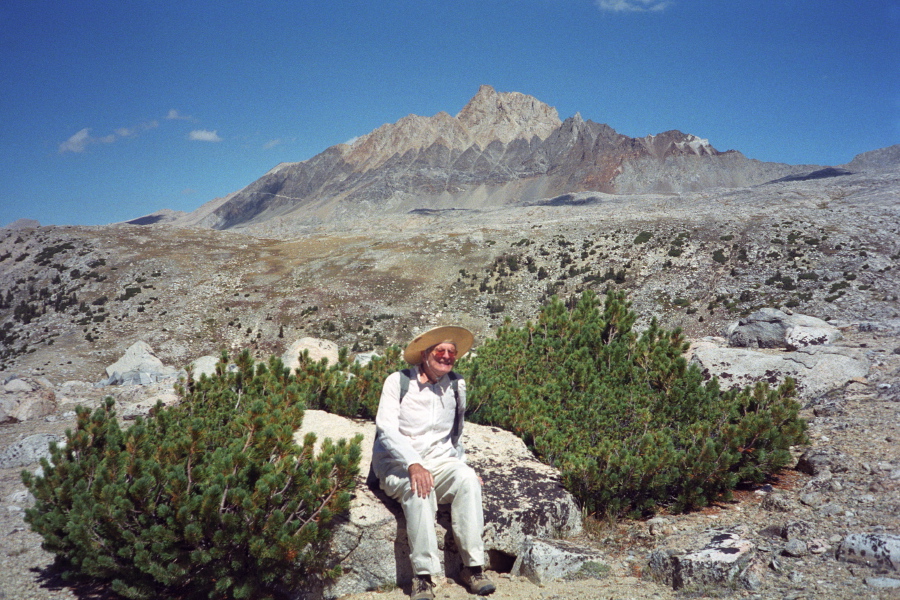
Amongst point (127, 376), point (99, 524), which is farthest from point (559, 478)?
point (127, 376)

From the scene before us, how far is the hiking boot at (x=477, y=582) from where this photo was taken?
13.5ft

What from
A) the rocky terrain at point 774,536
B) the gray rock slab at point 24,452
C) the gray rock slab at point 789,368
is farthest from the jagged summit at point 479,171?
the rocky terrain at point 774,536

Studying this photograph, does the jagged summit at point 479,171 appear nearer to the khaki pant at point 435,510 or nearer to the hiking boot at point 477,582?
the khaki pant at point 435,510

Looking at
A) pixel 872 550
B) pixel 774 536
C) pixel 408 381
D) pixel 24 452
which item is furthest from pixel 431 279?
pixel 872 550

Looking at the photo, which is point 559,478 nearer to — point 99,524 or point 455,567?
point 455,567

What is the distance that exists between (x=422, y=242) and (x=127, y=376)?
103 feet

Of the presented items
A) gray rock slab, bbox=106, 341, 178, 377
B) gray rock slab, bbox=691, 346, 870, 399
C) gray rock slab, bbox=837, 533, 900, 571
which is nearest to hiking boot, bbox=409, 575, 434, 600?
gray rock slab, bbox=837, 533, 900, 571

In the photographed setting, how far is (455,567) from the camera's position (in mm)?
4523

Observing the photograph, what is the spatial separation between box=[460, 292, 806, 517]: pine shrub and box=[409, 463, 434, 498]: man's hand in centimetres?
183

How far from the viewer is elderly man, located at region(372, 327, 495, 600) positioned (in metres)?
4.08

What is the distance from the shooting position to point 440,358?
475 centimetres

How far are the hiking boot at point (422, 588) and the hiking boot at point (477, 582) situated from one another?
1.10 feet

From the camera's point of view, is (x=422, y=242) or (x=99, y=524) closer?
(x=99, y=524)

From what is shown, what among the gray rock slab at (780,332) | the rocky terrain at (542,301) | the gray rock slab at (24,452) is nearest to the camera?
the rocky terrain at (542,301)
